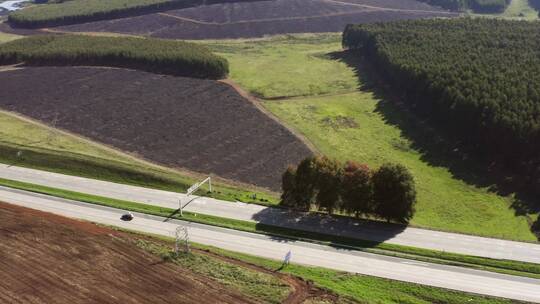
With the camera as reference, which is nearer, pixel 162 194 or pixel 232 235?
pixel 232 235

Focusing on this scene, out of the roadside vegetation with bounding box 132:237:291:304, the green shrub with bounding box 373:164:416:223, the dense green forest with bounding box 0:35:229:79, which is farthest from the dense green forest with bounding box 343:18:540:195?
the roadside vegetation with bounding box 132:237:291:304

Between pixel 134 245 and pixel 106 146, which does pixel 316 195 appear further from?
pixel 106 146

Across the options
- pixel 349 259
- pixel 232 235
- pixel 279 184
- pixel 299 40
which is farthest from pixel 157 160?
pixel 299 40

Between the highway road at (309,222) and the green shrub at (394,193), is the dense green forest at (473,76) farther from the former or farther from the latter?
the green shrub at (394,193)

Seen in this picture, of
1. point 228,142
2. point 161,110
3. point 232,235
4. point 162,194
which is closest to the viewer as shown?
point 232,235

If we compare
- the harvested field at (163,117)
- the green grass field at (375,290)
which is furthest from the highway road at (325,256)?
the harvested field at (163,117)

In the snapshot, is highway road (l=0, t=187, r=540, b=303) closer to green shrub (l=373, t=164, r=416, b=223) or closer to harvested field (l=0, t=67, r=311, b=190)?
green shrub (l=373, t=164, r=416, b=223)
